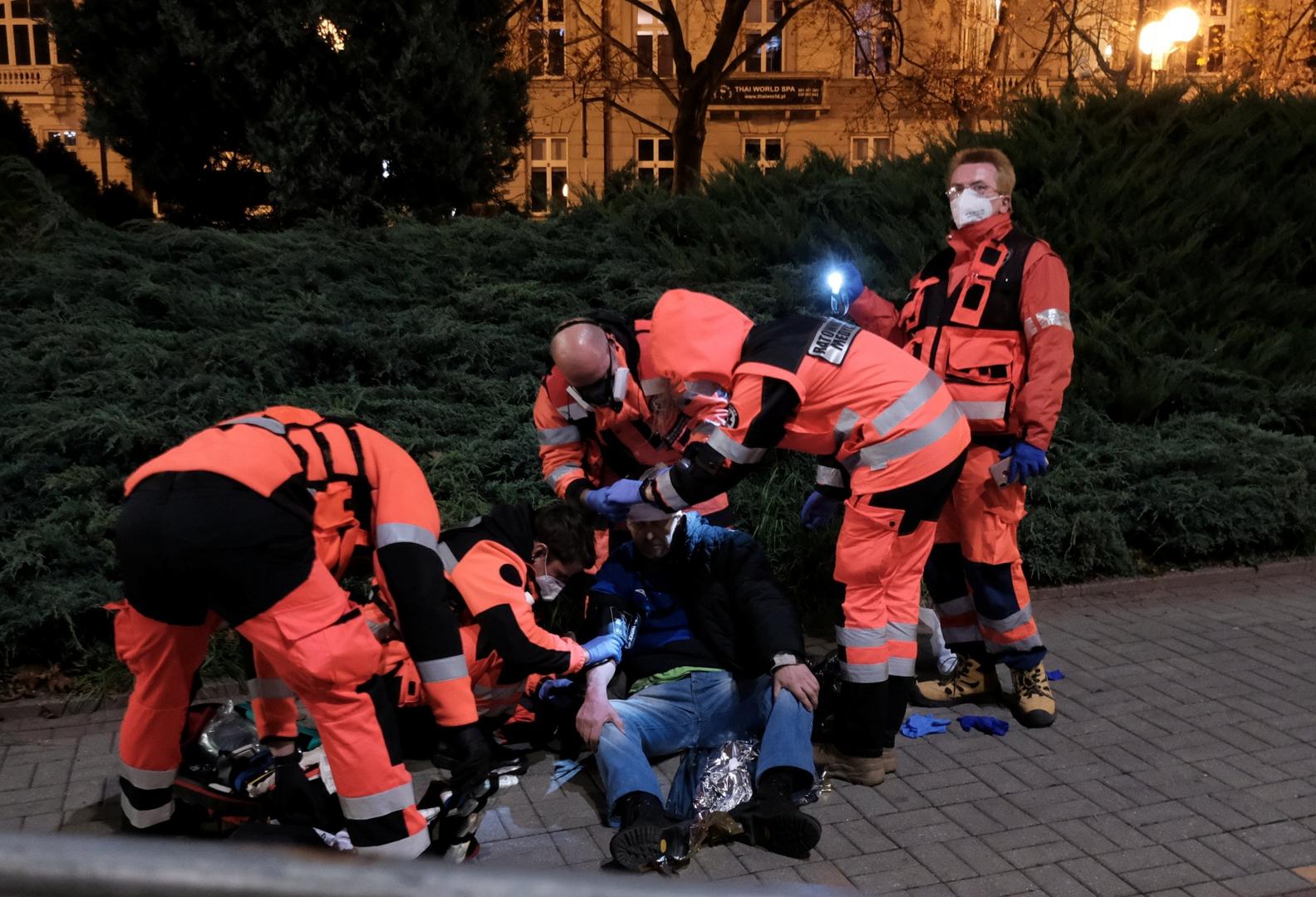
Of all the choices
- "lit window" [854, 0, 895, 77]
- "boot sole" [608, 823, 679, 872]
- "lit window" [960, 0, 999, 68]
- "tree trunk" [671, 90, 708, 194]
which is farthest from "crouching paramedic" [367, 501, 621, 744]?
"lit window" [960, 0, 999, 68]

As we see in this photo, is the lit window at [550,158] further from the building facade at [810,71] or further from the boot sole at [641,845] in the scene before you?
the boot sole at [641,845]

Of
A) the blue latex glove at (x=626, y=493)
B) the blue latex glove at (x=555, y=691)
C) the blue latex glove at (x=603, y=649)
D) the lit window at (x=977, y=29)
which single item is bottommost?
the blue latex glove at (x=555, y=691)

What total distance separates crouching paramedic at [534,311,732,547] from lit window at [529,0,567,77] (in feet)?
43.4

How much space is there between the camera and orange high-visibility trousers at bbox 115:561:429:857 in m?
2.83

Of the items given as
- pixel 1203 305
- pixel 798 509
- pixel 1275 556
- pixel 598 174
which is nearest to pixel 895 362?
pixel 798 509

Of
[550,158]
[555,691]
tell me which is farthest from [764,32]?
[555,691]

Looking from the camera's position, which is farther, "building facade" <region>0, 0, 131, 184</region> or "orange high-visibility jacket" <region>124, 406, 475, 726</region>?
"building facade" <region>0, 0, 131, 184</region>

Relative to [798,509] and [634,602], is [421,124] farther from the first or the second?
[634,602]

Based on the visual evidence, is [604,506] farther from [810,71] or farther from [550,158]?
[810,71]

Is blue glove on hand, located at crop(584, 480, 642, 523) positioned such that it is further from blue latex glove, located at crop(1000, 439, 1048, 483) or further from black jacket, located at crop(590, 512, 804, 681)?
blue latex glove, located at crop(1000, 439, 1048, 483)

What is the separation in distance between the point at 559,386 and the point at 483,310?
2477mm

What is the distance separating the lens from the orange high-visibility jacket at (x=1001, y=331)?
429 centimetres

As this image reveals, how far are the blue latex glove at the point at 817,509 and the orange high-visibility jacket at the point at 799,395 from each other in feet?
2.01

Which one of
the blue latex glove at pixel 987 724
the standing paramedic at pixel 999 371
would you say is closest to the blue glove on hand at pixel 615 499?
the standing paramedic at pixel 999 371
